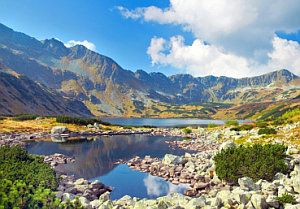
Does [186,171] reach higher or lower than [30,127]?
lower

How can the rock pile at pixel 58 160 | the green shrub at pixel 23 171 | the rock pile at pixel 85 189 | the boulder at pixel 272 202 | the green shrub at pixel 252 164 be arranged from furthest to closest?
the rock pile at pixel 58 160
the green shrub at pixel 252 164
the rock pile at pixel 85 189
the green shrub at pixel 23 171
the boulder at pixel 272 202

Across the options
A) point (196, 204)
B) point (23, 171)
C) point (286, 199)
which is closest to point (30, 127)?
point (23, 171)

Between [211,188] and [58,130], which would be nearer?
[211,188]

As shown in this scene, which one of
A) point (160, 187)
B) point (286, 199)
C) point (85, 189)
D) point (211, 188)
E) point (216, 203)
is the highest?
point (286, 199)

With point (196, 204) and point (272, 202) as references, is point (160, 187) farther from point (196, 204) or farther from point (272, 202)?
point (272, 202)

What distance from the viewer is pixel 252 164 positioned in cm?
3772

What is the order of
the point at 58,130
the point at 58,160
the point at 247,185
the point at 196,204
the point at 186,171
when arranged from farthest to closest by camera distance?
1. the point at 58,130
2. the point at 58,160
3. the point at 186,171
4. the point at 247,185
5. the point at 196,204

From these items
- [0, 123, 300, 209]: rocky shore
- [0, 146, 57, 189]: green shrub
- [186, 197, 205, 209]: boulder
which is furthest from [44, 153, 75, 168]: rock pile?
[186, 197, 205, 209]: boulder

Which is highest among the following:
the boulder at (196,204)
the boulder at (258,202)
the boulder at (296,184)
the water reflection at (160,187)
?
the boulder at (296,184)

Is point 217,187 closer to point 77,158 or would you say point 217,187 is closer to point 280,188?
point 280,188

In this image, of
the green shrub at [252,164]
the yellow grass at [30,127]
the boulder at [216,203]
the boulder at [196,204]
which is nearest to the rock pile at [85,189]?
the boulder at [196,204]

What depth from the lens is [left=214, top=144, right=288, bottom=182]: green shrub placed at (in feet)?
122

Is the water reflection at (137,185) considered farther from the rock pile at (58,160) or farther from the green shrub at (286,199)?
the green shrub at (286,199)

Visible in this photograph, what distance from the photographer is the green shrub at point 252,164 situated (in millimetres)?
37094
